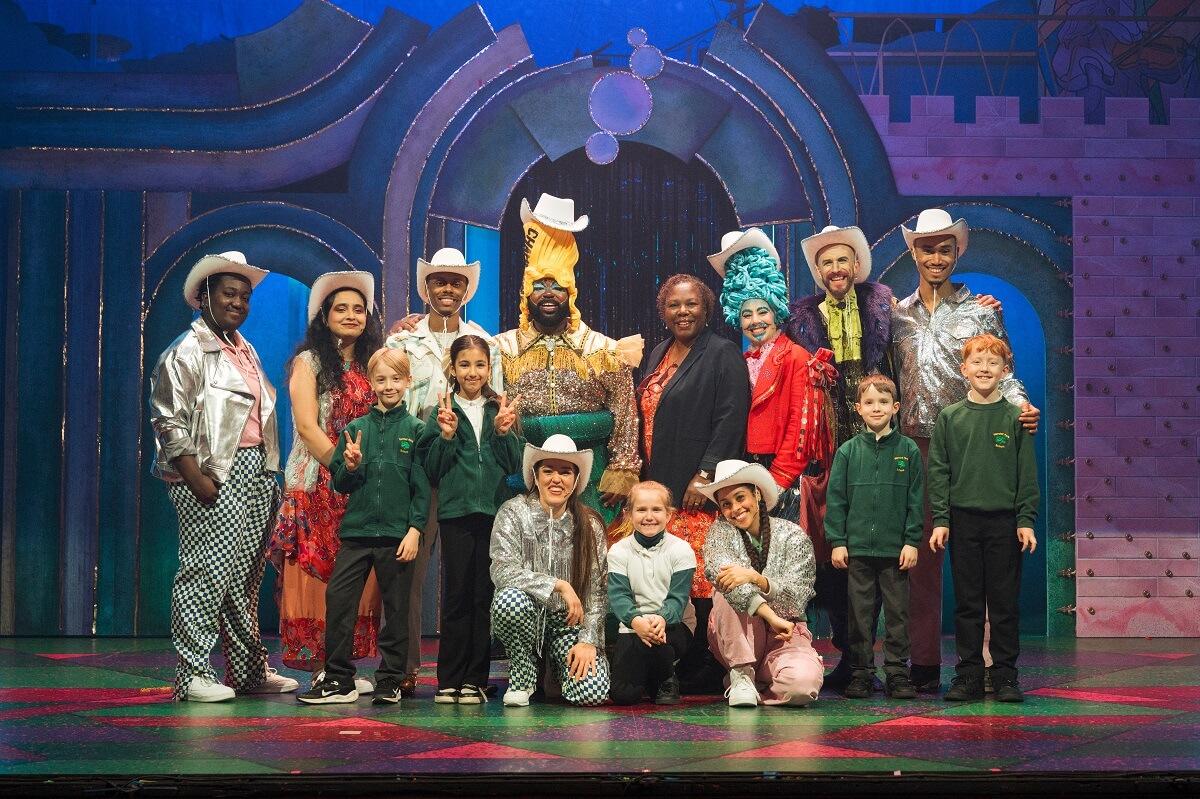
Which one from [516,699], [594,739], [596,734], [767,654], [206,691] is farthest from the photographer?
[767,654]

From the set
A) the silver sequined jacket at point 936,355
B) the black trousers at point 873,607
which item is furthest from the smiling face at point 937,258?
the black trousers at point 873,607

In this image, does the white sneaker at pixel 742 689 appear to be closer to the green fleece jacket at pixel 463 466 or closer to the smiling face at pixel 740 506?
the smiling face at pixel 740 506

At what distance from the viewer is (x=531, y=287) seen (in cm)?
604

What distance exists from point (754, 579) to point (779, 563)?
0.19m

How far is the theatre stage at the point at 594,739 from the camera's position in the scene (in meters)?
3.73

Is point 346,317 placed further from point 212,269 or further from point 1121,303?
point 1121,303

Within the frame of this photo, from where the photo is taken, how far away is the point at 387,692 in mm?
5387

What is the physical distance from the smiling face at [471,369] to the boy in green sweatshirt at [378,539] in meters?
0.28

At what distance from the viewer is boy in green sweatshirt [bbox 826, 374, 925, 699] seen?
18.4 ft

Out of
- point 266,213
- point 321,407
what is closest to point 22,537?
point 266,213

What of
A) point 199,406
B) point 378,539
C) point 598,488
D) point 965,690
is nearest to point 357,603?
point 378,539

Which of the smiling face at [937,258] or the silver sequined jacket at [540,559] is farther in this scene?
the smiling face at [937,258]

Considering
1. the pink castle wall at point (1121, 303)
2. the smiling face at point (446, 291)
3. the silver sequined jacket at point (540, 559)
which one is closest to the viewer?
the silver sequined jacket at point (540, 559)

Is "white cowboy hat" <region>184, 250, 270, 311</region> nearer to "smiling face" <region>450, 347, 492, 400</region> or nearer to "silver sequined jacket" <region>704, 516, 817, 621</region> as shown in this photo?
"smiling face" <region>450, 347, 492, 400</region>
